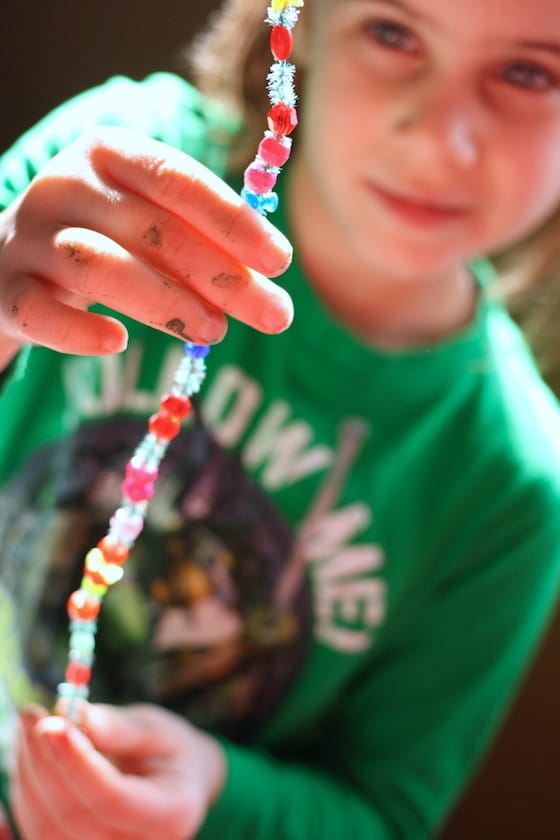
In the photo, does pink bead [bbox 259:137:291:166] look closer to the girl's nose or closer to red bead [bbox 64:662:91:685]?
the girl's nose

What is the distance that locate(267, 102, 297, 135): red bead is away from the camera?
10.6 inches

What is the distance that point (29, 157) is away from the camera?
342mm

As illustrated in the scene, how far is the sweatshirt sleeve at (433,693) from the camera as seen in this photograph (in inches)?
18.4

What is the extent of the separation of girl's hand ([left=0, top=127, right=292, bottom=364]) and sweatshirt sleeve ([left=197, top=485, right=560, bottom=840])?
0.87 ft

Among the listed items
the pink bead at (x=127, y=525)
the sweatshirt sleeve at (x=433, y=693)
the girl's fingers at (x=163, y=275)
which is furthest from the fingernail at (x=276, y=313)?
the sweatshirt sleeve at (x=433, y=693)

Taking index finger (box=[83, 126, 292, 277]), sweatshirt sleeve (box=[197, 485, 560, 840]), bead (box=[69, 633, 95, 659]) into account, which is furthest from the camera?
sweatshirt sleeve (box=[197, 485, 560, 840])

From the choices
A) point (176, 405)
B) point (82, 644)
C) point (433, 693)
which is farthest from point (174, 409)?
point (433, 693)

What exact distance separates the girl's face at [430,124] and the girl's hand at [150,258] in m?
0.11

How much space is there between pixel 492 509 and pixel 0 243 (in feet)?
0.95

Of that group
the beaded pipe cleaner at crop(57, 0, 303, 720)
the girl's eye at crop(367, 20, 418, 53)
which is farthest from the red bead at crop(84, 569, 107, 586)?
the girl's eye at crop(367, 20, 418, 53)

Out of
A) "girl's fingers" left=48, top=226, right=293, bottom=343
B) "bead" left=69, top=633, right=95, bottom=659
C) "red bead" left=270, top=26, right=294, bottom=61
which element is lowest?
"bead" left=69, top=633, right=95, bottom=659

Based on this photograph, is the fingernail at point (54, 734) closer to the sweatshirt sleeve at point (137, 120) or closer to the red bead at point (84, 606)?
the red bead at point (84, 606)

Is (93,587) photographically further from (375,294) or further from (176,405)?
(375,294)

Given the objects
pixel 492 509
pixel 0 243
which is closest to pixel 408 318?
pixel 492 509
